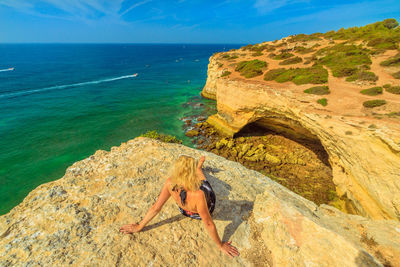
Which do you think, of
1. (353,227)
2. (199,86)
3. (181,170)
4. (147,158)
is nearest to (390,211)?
(353,227)

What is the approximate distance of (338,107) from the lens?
12.6 metres

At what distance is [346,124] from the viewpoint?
1040cm

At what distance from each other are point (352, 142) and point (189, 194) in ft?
36.3

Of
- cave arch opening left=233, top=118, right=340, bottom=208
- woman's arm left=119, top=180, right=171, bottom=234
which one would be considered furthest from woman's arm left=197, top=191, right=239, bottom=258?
cave arch opening left=233, top=118, right=340, bottom=208

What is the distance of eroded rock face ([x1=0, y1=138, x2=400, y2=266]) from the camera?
11.7 ft

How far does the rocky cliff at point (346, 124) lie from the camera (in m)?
8.47

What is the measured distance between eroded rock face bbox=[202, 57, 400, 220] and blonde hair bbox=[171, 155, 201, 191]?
10309mm

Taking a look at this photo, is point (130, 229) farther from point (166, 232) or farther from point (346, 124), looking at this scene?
point (346, 124)

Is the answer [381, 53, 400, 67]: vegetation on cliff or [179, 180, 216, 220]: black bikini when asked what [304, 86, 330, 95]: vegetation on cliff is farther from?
[179, 180, 216, 220]: black bikini

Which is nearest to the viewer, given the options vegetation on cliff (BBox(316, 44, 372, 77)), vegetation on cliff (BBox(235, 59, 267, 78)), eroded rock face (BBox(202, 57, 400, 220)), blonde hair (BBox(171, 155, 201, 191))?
blonde hair (BBox(171, 155, 201, 191))

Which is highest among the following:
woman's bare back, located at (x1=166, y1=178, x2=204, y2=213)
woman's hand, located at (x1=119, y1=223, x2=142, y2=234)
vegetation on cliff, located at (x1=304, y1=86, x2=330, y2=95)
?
woman's bare back, located at (x1=166, y1=178, x2=204, y2=213)

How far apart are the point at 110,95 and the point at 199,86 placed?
76.6 feet

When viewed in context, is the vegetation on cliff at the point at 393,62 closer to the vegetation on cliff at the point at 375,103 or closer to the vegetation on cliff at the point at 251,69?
the vegetation on cliff at the point at 375,103

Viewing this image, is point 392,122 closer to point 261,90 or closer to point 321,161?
point 321,161
